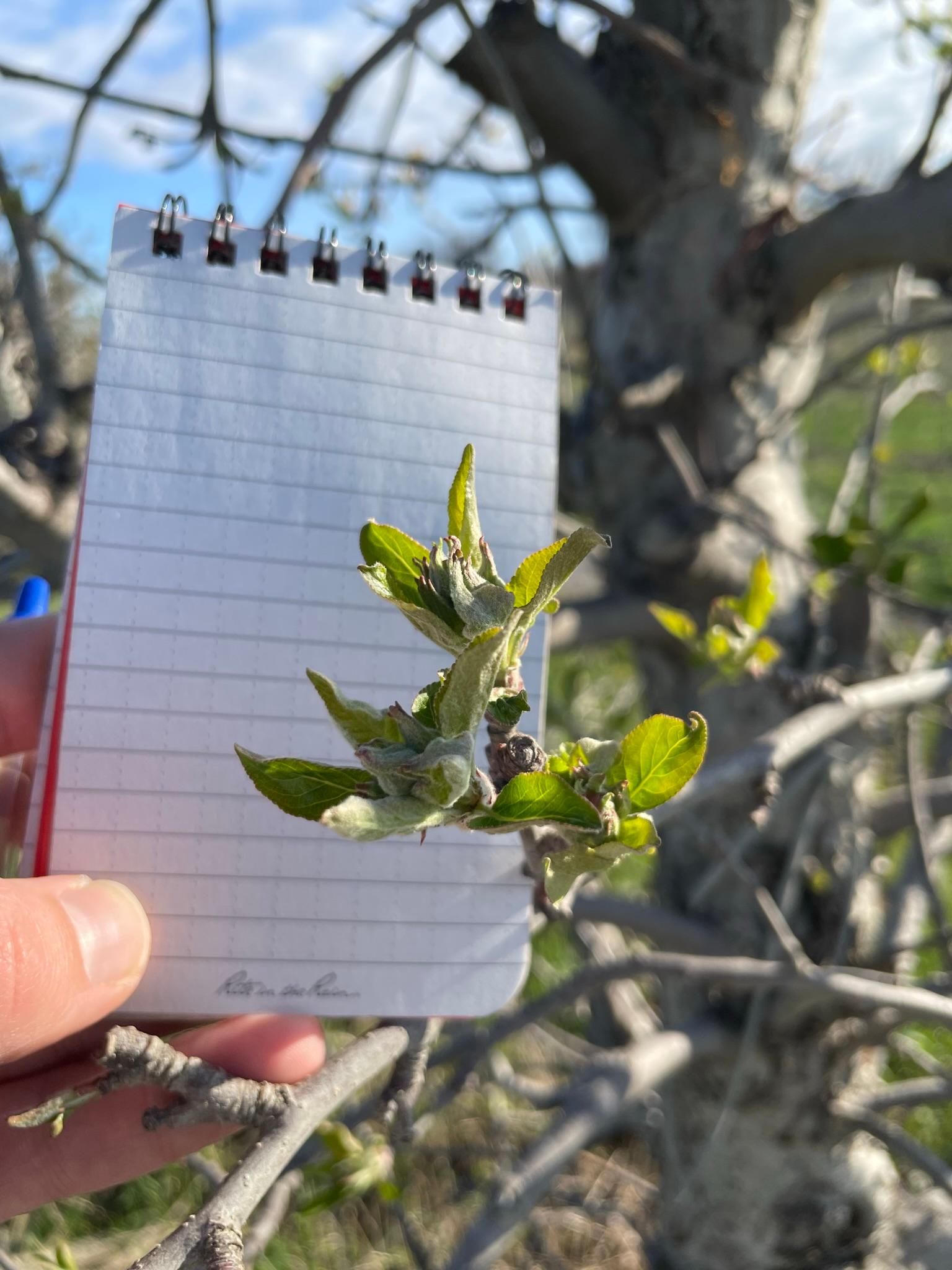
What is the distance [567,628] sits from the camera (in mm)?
1303

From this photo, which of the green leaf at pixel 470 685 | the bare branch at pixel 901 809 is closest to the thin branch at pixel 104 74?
the green leaf at pixel 470 685

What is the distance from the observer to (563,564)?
0.48 metres

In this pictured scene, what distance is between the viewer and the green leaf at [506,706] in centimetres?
53

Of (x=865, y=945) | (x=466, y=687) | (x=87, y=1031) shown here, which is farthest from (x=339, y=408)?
(x=865, y=945)

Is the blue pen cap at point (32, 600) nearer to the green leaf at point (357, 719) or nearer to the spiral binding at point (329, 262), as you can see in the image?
the spiral binding at point (329, 262)

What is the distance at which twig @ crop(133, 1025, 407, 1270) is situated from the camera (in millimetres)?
523

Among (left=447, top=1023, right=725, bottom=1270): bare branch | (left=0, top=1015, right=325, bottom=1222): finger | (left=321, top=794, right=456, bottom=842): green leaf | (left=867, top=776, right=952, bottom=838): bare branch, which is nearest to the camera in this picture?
(left=321, top=794, right=456, bottom=842): green leaf

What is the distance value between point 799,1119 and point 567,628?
29.6 inches

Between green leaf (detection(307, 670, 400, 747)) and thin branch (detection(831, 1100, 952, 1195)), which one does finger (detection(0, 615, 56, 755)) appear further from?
thin branch (detection(831, 1100, 952, 1195))

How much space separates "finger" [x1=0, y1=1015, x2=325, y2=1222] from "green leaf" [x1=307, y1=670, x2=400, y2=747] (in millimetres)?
352

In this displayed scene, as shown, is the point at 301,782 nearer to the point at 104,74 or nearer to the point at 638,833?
the point at 638,833

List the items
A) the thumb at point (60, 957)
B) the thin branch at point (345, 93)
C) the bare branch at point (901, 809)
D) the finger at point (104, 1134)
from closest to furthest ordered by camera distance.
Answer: the thumb at point (60, 957), the finger at point (104, 1134), the thin branch at point (345, 93), the bare branch at point (901, 809)

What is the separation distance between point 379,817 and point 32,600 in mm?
647

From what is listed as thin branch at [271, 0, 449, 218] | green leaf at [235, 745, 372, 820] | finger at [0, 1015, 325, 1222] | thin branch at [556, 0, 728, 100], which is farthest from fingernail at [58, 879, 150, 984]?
thin branch at [556, 0, 728, 100]
